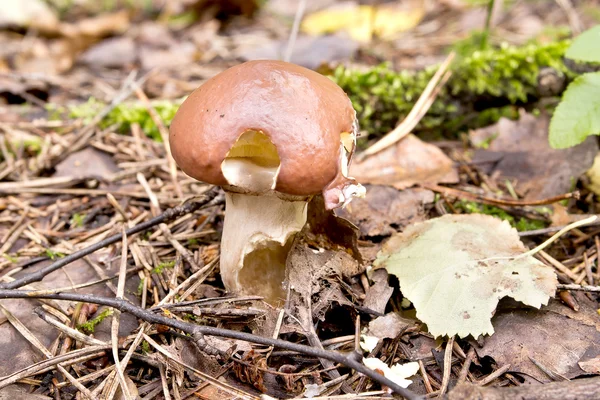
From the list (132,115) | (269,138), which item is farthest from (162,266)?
(132,115)

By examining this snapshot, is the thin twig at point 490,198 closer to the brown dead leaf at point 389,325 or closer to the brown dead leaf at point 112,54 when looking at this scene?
the brown dead leaf at point 389,325

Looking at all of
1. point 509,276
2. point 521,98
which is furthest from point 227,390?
point 521,98

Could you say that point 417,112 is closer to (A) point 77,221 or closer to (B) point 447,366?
(B) point 447,366

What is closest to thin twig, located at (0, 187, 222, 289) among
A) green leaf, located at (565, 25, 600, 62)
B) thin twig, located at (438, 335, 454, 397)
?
thin twig, located at (438, 335, 454, 397)

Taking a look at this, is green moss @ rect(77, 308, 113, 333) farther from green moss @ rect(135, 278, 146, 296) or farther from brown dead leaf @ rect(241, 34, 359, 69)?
brown dead leaf @ rect(241, 34, 359, 69)

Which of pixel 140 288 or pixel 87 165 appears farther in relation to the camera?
pixel 87 165
